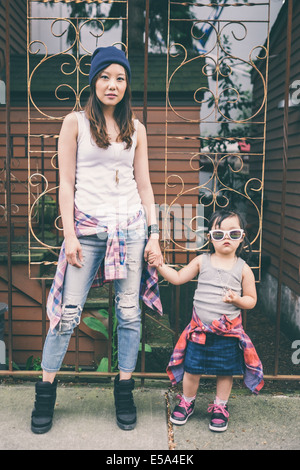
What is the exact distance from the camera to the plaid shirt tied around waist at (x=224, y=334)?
2.08 m

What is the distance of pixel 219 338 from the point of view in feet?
6.88

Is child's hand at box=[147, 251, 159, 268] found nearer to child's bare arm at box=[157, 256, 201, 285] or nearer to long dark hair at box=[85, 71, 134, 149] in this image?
child's bare arm at box=[157, 256, 201, 285]

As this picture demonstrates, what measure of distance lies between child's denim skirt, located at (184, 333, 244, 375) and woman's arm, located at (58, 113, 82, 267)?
0.69m

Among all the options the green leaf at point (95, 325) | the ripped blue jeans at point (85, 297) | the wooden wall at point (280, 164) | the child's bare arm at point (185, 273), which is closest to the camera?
the ripped blue jeans at point (85, 297)

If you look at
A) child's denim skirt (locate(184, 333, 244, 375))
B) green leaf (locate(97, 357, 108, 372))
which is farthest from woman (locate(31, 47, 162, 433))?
green leaf (locate(97, 357, 108, 372))

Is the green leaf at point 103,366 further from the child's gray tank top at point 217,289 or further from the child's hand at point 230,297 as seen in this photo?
the child's hand at point 230,297

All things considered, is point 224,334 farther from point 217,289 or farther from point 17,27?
point 17,27

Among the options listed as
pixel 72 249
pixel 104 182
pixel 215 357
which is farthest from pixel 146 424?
pixel 104 182

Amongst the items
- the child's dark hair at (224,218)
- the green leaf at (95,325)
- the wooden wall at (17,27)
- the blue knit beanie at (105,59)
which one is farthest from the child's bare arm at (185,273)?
the wooden wall at (17,27)

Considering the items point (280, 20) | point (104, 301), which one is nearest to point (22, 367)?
point (104, 301)

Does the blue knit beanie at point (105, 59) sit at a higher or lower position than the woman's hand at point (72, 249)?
higher

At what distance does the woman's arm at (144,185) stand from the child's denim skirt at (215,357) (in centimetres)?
44

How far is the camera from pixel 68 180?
195 cm

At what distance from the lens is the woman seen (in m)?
1.94
